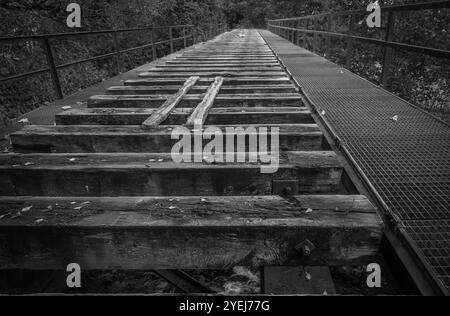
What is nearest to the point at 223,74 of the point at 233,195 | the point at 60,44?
the point at 233,195

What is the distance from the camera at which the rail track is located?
64.2 inches

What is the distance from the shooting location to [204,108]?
345 centimetres

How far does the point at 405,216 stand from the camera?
1.91 m

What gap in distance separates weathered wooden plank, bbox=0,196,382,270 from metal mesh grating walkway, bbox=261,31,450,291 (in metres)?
0.34

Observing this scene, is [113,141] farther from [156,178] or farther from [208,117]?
[208,117]

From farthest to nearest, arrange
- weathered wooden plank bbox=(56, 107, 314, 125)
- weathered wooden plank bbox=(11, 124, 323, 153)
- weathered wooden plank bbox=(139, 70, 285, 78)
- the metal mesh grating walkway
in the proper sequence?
weathered wooden plank bbox=(139, 70, 285, 78), weathered wooden plank bbox=(56, 107, 314, 125), weathered wooden plank bbox=(11, 124, 323, 153), the metal mesh grating walkway

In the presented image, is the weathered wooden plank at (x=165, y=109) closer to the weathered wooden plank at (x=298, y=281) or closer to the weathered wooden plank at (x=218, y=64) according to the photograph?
the weathered wooden plank at (x=298, y=281)

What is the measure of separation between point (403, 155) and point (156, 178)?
196cm

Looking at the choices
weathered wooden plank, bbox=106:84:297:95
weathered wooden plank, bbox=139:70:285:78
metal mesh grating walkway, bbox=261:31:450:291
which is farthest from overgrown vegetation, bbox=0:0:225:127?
metal mesh grating walkway, bbox=261:31:450:291


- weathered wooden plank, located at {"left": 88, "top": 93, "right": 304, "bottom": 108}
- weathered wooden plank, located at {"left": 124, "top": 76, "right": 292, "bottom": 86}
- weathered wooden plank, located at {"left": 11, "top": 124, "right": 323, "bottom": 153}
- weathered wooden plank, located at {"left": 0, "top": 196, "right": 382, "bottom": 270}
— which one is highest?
weathered wooden plank, located at {"left": 124, "top": 76, "right": 292, "bottom": 86}

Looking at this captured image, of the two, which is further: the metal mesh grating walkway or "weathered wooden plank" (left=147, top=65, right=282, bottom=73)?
"weathered wooden plank" (left=147, top=65, right=282, bottom=73)

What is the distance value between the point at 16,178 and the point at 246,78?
3690 millimetres

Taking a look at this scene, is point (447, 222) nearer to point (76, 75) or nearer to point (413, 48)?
point (413, 48)

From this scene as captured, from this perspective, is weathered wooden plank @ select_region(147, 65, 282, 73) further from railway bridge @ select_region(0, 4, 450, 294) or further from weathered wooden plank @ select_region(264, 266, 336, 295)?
weathered wooden plank @ select_region(264, 266, 336, 295)
